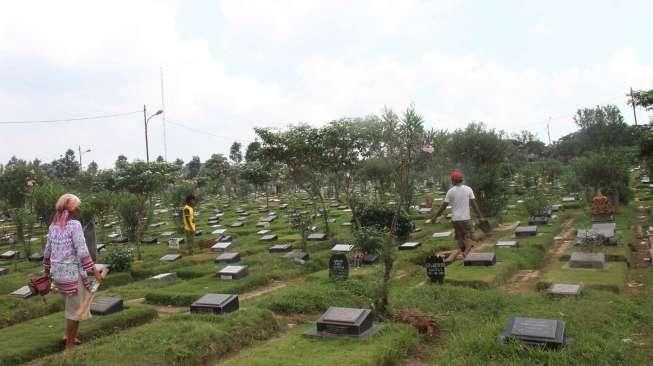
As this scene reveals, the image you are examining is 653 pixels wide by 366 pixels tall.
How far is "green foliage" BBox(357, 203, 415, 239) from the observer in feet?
50.0

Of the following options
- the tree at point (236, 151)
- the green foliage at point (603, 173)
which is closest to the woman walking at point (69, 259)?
the green foliage at point (603, 173)

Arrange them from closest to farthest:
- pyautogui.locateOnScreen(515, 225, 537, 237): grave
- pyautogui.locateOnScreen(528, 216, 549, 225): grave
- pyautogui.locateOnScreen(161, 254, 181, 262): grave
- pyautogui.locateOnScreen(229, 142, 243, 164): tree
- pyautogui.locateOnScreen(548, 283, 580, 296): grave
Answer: pyautogui.locateOnScreen(548, 283, 580, 296): grave < pyautogui.locateOnScreen(161, 254, 181, 262): grave < pyautogui.locateOnScreen(515, 225, 537, 237): grave < pyautogui.locateOnScreen(528, 216, 549, 225): grave < pyautogui.locateOnScreen(229, 142, 243, 164): tree

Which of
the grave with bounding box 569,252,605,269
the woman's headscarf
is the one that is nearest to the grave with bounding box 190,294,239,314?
the woman's headscarf

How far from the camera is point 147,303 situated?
376 inches

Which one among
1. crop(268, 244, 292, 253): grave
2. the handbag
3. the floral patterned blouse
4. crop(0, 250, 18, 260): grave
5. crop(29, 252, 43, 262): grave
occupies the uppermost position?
the floral patterned blouse

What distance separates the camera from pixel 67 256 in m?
6.13

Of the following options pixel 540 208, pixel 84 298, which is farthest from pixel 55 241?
pixel 540 208

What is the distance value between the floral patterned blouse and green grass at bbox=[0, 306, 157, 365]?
3.09 ft

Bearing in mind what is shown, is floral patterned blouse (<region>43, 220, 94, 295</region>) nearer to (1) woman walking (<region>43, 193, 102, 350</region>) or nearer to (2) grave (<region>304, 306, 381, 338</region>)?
(1) woman walking (<region>43, 193, 102, 350</region>)

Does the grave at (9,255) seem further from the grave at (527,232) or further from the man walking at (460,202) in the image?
the grave at (527,232)

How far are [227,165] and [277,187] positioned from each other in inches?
171

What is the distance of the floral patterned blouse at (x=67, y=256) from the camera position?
612 centimetres

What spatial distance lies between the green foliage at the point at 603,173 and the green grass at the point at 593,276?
9.56 metres

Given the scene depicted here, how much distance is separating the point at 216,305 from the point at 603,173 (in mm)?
15764
